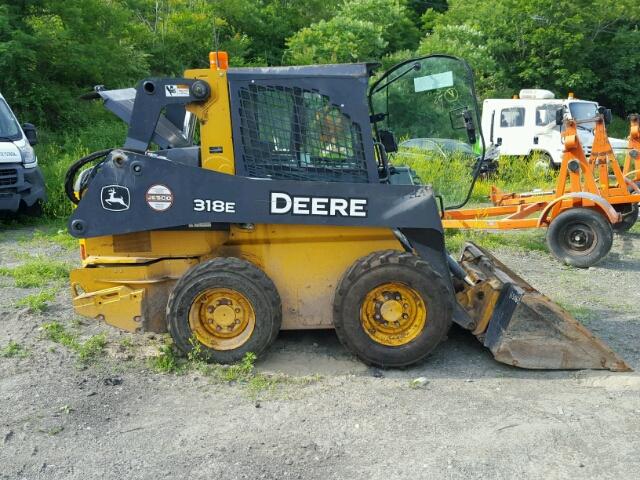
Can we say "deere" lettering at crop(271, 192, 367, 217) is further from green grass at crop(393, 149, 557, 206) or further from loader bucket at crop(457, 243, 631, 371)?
green grass at crop(393, 149, 557, 206)

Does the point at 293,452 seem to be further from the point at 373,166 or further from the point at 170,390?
the point at 373,166

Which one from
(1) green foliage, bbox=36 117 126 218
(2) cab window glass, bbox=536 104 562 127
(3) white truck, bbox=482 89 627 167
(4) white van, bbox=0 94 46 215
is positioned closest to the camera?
(4) white van, bbox=0 94 46 215

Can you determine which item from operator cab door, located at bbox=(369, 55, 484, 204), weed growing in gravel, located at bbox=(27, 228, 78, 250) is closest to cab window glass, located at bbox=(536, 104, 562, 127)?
weed growing in gravel, located at bbox=(27, 228, 78, 250)

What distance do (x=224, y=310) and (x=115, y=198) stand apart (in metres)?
1.11

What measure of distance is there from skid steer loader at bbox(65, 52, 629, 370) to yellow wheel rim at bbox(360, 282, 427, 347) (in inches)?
0.4

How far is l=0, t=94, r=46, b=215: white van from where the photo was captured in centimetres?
1070

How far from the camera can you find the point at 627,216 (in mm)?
10852

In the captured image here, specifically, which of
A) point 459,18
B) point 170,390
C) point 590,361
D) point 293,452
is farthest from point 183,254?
point 459,18

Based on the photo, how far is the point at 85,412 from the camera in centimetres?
452

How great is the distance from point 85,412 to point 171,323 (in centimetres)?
90

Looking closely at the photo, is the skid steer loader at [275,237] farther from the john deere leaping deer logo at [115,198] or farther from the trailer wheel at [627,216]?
the trailer wheel at [627,216]

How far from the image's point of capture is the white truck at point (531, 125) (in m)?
18.3

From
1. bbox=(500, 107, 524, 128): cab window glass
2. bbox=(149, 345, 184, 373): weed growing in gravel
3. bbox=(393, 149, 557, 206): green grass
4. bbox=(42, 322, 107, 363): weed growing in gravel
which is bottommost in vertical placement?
bbox=(149, 345, 184, 373): weed growing in gravel

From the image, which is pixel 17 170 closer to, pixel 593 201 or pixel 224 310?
pixel 224 310
